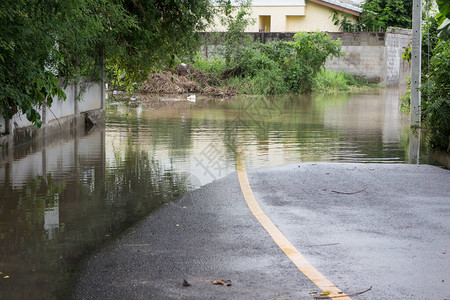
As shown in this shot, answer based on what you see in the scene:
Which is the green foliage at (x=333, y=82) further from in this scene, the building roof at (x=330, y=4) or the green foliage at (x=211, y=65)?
the building roof at (x=330, y=4)

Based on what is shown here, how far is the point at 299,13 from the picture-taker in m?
50.0

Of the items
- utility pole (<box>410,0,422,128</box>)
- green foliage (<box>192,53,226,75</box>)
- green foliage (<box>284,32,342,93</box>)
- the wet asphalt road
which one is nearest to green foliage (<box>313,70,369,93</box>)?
green foliage (<box>284,32,342,93</box>)

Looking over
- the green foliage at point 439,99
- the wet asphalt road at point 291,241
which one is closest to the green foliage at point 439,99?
the green foliage at point 439,99

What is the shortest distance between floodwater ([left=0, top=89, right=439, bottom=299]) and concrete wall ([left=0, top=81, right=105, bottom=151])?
0.30 meters

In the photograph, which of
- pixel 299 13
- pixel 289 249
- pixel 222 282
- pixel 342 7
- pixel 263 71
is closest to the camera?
pixel 222 282

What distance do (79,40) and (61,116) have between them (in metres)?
4.72

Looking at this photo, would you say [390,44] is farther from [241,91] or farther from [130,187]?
[130,187]

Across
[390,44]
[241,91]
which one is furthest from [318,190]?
[390,44]

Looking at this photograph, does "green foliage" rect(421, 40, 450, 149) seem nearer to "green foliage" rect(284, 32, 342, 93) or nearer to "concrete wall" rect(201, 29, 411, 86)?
"green foliage" rect(284, 32, 342, 93)

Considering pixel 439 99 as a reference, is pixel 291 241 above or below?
below

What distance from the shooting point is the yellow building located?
A: 48656 millimetres

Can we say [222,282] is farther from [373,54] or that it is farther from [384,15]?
[384,15]

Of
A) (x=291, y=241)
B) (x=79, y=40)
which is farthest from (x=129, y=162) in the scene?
(x=291, y=241)

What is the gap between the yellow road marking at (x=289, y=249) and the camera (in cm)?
472
